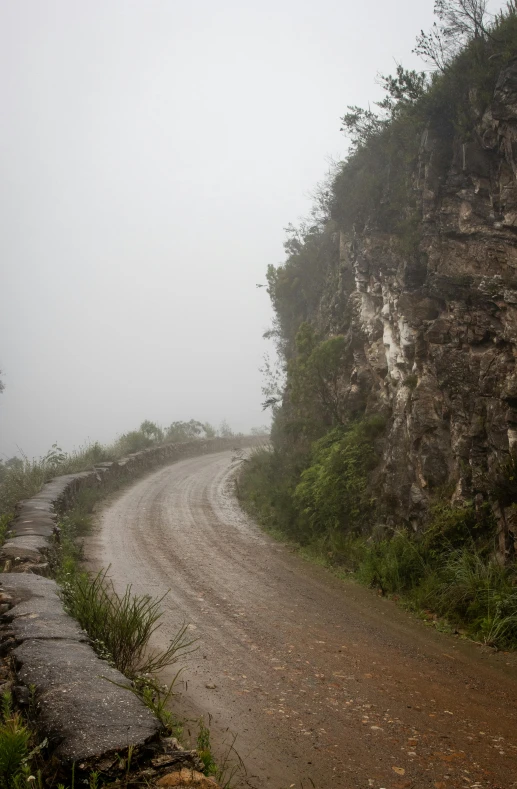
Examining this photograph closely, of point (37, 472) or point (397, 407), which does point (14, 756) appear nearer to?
point (397, 407)

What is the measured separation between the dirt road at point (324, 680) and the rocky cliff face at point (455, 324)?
224cm

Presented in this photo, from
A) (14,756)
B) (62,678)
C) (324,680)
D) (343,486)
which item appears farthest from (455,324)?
(14,756)

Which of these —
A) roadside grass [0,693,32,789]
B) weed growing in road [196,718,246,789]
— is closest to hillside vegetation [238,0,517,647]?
weed growing in road [196,718,246,789]

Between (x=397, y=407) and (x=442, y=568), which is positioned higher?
(x=397, y=407)

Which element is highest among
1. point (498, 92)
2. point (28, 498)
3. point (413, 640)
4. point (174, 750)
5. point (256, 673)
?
point (498, 92)

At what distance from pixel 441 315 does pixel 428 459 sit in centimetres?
281

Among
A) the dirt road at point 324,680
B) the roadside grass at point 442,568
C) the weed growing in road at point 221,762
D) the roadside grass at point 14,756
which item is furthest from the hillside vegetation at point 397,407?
the roadside grass at point 14,756

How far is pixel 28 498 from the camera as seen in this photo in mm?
14117

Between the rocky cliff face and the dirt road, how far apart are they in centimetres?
224

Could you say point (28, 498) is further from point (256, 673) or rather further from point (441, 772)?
point (441, 772)

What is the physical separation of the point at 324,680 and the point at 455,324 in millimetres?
6811

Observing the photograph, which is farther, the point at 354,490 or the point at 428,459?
the point at 354,490

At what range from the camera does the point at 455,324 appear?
35.1ft

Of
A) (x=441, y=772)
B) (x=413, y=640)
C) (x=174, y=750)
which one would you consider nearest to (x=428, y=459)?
(x=413, y=640)
